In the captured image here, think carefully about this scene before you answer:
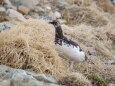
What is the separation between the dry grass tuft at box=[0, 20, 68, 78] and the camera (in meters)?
6.63

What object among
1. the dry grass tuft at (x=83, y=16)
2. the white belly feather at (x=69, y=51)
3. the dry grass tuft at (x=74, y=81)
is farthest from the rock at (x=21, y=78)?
the dry grass tuft at (x=83, y=16)

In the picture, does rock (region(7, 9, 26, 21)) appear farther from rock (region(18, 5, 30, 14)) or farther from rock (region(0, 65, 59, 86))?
rock (region(0, 65, 59, 86))

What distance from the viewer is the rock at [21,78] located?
18.4 ft

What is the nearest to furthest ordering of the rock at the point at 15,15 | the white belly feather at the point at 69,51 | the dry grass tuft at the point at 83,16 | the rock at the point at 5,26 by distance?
1. the white belly feather at the point at 69,51
2. the rock at the point at 5,26
3. the rock at the point at 15,15
4. the dry grass tuft at the point at 83,16

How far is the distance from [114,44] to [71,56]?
11.3 ft

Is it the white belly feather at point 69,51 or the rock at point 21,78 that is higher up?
the rock at point 21,78

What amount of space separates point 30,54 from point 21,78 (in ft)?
3.60

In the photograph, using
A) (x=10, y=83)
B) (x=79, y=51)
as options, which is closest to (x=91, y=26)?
(x=79, y=51)

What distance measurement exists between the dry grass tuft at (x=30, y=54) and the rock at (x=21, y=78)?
0.94 ft

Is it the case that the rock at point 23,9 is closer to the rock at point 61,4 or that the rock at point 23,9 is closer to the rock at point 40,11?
the rock at point 40,11

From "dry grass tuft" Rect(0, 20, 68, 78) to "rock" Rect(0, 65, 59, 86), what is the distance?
11.2 inches

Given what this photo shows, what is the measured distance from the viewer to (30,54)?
6723 mm

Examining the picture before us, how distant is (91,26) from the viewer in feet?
38.0

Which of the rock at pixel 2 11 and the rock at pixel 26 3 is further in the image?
the rock at pixel 26 3
